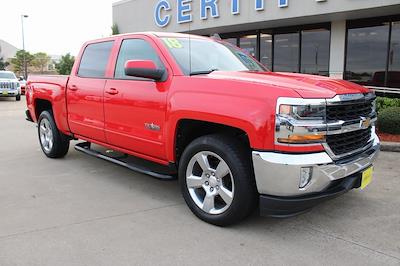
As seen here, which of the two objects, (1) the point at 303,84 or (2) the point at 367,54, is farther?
(2) the point at 367,54

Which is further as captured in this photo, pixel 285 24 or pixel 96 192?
pixel 285 24

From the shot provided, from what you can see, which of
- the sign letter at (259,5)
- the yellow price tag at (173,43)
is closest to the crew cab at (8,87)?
the sign letter at (259,5)

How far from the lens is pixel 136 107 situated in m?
4.52

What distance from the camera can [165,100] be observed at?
13.7 feet

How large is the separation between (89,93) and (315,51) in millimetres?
10063

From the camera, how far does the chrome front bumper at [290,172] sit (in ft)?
10.6

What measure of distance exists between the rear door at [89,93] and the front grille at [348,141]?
2.91m

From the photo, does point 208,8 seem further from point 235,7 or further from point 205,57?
point 205,57

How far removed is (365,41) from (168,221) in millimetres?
10492

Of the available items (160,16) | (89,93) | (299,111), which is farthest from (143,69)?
(160,16)

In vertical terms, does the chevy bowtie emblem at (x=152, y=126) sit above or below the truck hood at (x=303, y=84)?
below

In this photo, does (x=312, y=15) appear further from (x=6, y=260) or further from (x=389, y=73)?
(x=6, y=260)

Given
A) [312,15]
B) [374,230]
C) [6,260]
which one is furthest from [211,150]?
[312,15]

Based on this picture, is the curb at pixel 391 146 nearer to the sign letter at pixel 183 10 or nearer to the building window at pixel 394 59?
the building window at pixel 394 59
